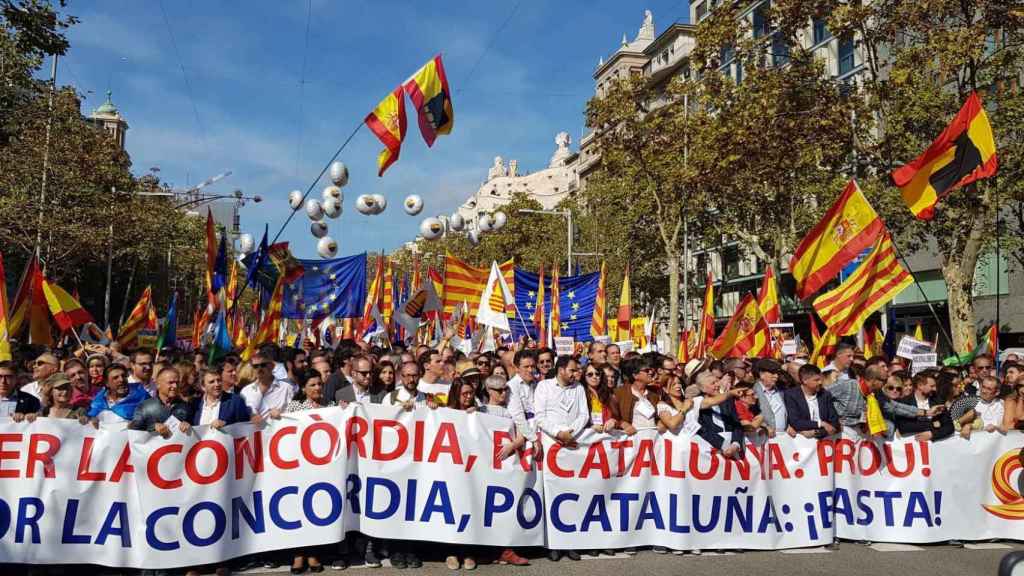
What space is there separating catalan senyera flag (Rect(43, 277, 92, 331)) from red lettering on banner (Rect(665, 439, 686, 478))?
8620 millimetres

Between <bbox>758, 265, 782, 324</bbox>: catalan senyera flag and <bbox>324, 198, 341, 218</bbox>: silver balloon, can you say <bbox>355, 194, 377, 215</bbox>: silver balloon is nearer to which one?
<bbox>324, 198, 341, 218</bbox>: silver balloon

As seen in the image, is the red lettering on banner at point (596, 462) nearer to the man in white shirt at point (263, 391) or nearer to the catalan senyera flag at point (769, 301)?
the man in white shirt at point (263, 391)

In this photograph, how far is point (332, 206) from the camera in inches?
832

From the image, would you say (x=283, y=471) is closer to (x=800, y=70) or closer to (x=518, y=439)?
(x=518, y=439)

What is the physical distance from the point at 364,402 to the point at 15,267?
36.3 meters

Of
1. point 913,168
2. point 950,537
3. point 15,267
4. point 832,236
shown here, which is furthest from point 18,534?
point 15,267

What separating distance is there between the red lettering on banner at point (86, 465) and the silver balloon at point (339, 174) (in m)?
13.8

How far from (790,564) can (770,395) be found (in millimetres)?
1502

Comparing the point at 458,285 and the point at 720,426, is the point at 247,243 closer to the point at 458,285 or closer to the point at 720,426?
the point at 458,285

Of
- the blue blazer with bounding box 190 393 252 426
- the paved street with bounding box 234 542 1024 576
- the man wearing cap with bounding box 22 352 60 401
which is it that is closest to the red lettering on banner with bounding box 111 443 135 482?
the blue blazer with bounding box 190 393 252 426

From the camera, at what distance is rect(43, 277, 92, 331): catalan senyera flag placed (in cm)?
1168

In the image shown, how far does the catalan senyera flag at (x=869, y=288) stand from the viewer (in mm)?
9727

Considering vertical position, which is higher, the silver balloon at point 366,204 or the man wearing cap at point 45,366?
the silver balloon at point 366,204

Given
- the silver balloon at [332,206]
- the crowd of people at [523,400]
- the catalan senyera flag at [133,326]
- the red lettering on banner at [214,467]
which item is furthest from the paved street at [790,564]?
the silver balloon at [332,206]
